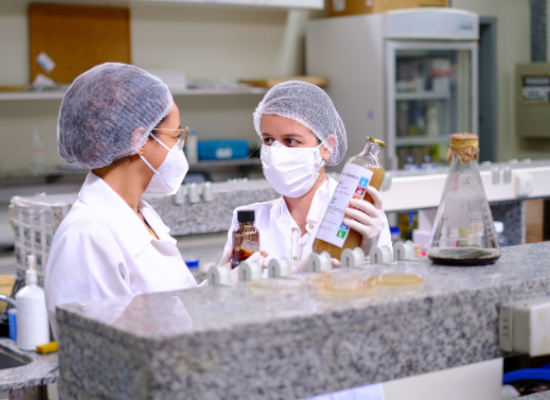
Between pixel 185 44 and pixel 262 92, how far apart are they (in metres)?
0.70

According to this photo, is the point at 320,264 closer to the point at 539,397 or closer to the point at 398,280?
the point at 398,280

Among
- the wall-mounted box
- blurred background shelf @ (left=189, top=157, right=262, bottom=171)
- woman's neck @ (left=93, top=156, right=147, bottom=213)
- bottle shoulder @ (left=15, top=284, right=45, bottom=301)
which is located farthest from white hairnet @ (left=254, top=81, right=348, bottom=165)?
the wall-mounted box

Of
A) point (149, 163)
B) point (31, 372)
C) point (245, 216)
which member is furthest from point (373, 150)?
point (31, 372)

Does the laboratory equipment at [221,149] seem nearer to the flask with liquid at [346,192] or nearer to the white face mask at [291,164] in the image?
the white face mask at [291,164]

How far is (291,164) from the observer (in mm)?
1643

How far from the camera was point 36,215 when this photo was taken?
2203 mm

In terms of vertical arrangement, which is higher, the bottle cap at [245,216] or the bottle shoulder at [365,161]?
the bottle shoulder at [365,161]

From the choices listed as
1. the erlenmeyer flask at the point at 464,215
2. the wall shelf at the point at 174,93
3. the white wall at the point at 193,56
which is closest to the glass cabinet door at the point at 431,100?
the white wall at the point at 193,56

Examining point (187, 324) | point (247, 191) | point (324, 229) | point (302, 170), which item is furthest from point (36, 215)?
point (187, 324)

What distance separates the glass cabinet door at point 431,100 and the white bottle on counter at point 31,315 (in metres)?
3.47

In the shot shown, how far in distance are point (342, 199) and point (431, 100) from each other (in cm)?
442

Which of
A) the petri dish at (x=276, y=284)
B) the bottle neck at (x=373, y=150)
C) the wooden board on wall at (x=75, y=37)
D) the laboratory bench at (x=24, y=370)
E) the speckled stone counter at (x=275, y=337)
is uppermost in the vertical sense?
the wooden board on wall at (x=75, y=37)

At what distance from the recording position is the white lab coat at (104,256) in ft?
4.01

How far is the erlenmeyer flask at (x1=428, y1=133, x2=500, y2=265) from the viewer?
1.02 metres
